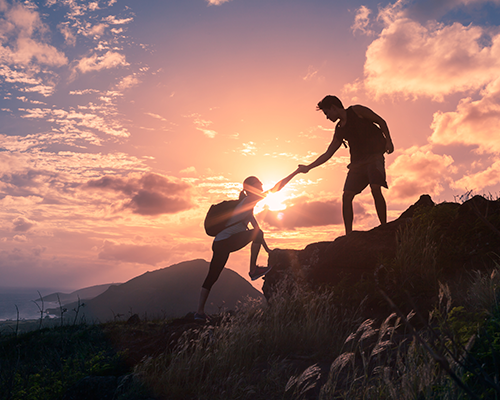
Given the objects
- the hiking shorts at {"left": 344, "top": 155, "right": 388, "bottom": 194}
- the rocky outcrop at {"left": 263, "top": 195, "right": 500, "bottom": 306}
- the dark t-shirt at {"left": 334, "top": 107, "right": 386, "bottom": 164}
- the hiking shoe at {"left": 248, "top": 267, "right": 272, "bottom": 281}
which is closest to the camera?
the rocky outcrop at {"left": 263, "top": 195, "right": 500, "bottom": 306}

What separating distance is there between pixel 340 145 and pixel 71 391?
549cm

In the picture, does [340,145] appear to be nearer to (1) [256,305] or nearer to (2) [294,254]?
(2) [294,254]

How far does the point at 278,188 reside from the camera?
6.29m

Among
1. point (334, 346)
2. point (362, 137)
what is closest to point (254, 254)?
point (334, 346)

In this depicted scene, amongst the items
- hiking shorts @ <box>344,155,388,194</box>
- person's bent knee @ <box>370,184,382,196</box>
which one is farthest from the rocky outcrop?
hiking shorts @ <box>344,155,388,194</box>

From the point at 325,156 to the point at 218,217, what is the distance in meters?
2.31

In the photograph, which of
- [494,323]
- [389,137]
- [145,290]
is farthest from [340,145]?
[145,290]

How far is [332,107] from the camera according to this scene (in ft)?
21.1

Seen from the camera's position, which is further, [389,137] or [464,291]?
[389,137]

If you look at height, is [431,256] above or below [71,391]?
above

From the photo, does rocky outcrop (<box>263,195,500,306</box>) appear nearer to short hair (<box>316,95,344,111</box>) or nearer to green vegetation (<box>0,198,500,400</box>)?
green vegetation (<box>0,198,500,400</box>)

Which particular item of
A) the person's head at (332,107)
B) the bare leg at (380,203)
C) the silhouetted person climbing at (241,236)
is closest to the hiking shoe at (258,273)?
the silhouetted person climbing at (241,236)

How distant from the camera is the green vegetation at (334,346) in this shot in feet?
9.00

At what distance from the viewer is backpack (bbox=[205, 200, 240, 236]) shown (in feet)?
20.4
